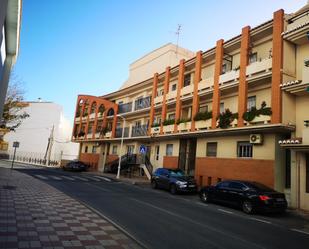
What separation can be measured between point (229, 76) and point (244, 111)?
337 centimetres

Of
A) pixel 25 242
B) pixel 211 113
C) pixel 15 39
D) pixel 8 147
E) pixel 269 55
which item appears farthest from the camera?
pixel 8 147

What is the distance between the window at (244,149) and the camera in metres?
20.3

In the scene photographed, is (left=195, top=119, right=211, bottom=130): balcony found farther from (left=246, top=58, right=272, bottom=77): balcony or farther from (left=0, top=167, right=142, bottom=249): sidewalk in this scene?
(left=0, top=167, right=142, bottom=249): sidewalk

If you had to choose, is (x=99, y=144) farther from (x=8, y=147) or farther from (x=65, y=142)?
Answer: (x=8, y=147)

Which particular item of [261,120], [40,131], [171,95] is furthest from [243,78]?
[40,131]

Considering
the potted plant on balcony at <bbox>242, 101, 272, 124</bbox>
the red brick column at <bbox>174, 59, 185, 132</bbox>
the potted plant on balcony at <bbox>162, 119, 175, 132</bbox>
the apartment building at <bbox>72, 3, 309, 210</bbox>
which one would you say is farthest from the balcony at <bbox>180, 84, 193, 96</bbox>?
the potted plant on balcony at <bbox>242, 101, 272, 124</bbox>

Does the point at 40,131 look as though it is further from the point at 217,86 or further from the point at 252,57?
the point at 252,57

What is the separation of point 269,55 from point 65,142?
170 ft

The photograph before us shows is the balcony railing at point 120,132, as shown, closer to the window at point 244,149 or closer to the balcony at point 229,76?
the balcony at point 229,76

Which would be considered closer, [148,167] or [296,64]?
[296,64]

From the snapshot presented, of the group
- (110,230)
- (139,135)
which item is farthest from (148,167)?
(110,230)

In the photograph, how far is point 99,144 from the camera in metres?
44.5

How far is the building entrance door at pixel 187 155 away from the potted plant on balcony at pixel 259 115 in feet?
27.1

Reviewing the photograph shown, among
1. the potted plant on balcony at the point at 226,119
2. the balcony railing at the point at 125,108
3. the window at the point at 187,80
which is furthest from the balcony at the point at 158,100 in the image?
the potted plant on balcony at the point at 226,119
